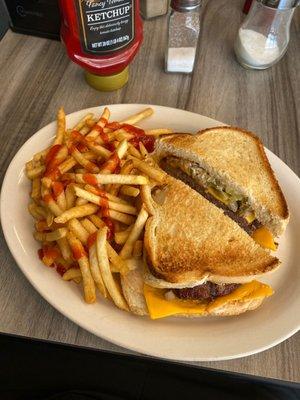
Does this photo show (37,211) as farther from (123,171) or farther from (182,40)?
(182,40)

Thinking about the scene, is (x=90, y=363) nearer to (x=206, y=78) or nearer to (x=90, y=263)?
(x=90, y=263)

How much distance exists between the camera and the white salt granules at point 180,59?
6.18 feet

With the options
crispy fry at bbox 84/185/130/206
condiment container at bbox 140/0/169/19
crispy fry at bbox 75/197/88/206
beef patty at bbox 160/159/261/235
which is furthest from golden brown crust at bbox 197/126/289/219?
condiment container at bbox 140/0/169/19

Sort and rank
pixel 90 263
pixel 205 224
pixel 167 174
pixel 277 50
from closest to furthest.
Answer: pixel 90 263, pixel 205 224, pixel 167 174, pixel 277 50

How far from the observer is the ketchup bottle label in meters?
1.45

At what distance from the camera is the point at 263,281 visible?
131cm

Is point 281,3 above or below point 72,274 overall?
above

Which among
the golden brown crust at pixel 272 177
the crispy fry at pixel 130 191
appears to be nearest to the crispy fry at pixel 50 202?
the crispy fry at pixel 130 191

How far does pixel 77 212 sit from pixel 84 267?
6.8 inches

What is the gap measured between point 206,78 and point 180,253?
1.10m

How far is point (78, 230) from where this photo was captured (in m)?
1.20

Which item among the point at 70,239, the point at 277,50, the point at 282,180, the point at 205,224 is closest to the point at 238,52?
the point at 277,50

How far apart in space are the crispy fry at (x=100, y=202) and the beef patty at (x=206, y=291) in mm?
301

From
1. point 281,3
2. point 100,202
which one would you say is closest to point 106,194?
point 100,202
